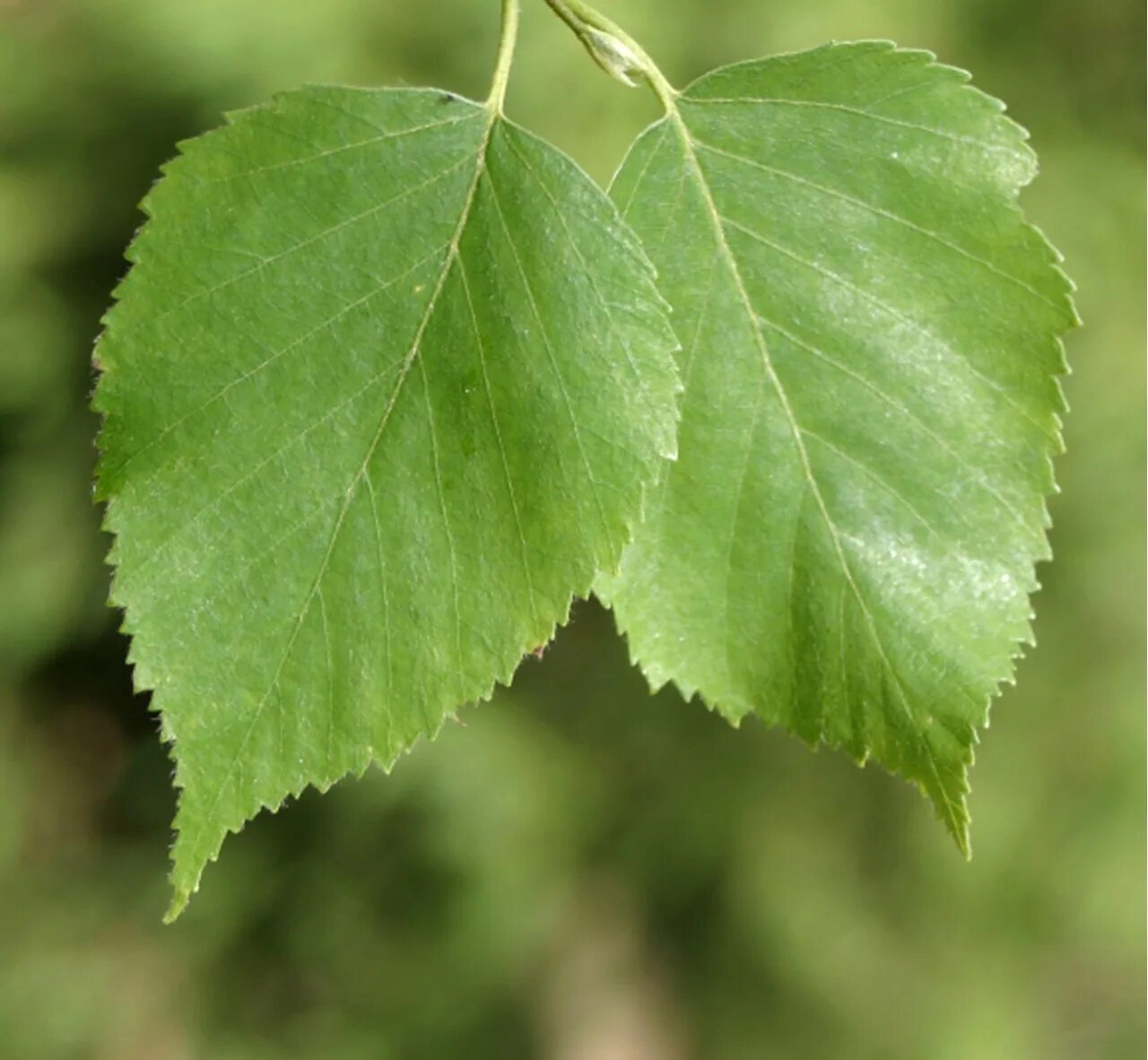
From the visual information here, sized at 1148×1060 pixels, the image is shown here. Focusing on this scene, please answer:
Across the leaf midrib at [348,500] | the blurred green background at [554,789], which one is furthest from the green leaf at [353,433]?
the blurred green background at [554,789]

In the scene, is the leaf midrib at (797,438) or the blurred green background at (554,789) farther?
the blurred green background at (554,789)

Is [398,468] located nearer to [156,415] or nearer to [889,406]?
[156,415]

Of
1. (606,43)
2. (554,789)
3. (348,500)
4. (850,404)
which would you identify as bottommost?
(554,789)

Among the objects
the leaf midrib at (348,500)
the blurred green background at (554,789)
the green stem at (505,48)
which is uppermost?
the green stem at (505,48)

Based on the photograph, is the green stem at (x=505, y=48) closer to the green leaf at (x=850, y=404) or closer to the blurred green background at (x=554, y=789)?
the green leaf at (x=850, y=404)

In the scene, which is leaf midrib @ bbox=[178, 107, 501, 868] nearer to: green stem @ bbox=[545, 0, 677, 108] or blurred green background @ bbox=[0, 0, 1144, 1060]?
green stem @ bbox=[545, 0, 677, 108]

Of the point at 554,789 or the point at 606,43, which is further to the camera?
the point at 554,789

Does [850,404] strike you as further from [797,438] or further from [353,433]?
[353,433]

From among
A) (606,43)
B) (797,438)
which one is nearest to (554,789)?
(797,438)
